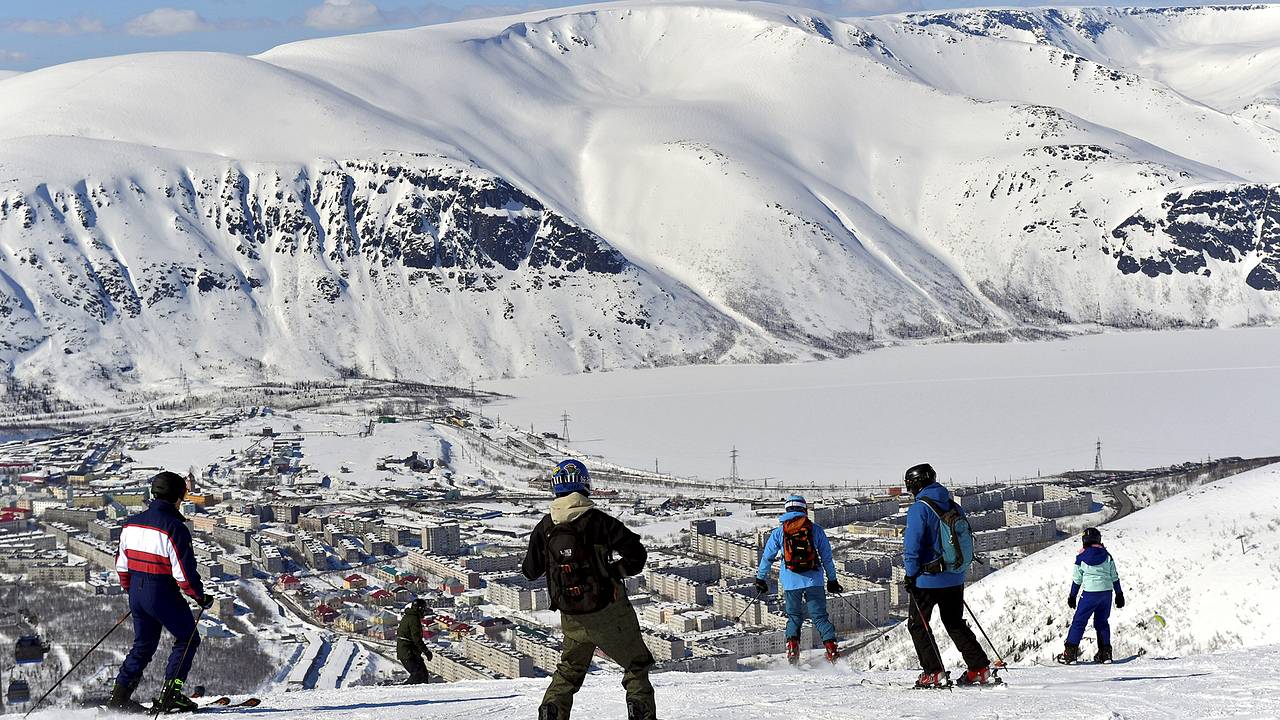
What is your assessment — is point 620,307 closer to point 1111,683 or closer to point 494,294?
point 494,294

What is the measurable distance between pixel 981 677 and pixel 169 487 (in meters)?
7.85

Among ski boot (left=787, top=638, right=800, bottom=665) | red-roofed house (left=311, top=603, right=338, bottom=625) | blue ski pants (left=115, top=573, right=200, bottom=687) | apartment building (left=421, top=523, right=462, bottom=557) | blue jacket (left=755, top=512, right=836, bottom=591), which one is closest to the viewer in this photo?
blue ski pants (left=115, top=573, right=200, bottom=687)

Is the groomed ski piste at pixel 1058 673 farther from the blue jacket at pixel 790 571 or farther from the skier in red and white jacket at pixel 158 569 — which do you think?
the skier in red and white jacket at pixel 158 569

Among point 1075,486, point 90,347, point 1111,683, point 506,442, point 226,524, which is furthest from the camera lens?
point 90,347

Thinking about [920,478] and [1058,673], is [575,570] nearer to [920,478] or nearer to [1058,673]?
[920,478]

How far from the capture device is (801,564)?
51.4 ft

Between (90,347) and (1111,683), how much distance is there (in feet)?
520

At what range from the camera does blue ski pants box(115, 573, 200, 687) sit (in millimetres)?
12750

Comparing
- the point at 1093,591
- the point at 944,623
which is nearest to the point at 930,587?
the point at 944,623

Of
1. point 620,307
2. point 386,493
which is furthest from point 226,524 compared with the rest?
point 620,307

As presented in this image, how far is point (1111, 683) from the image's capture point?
1416 cm

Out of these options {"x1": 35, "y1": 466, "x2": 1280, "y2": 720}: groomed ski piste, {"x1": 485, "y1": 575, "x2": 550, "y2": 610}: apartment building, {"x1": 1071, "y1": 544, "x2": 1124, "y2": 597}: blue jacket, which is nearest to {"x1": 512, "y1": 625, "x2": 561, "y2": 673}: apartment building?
{"x1": 485, "y1": 575, "x2": 550, "y2": 610}: apartment building

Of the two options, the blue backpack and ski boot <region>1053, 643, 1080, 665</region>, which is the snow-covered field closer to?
ski boot <region>1053, 643, 1080, 665</region>

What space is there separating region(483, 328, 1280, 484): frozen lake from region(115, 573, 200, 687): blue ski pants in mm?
82227
